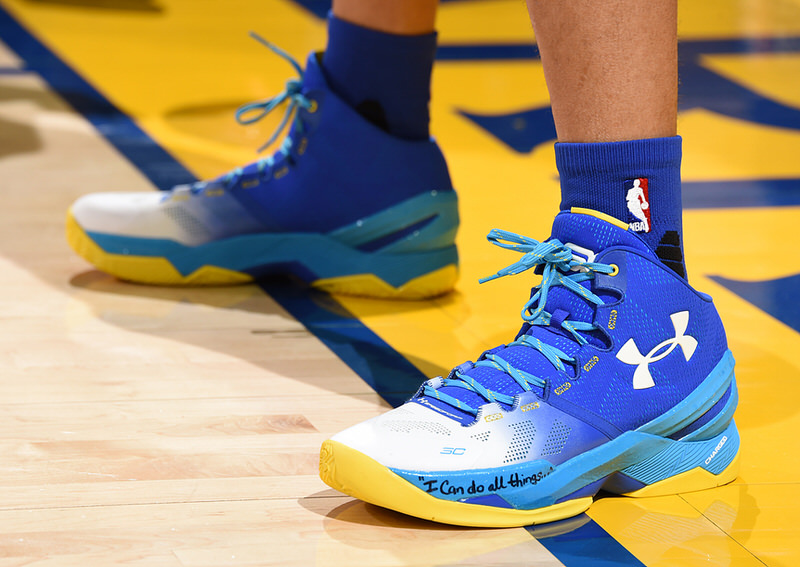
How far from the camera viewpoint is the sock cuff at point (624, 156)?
0.98 meters

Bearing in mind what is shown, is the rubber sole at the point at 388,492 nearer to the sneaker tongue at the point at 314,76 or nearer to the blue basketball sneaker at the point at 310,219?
the blue basketball sneaker at the point at 310,219

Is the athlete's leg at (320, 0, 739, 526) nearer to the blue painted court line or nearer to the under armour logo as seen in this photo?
the under armour logo

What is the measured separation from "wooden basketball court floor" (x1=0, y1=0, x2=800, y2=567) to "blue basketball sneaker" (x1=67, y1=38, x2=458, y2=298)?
0.14 ft

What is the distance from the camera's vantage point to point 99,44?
3451 mm

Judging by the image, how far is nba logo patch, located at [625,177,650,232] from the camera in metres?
0.99

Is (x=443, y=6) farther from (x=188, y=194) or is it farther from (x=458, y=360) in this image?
(x=458, y=360)

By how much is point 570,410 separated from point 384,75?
0.68m

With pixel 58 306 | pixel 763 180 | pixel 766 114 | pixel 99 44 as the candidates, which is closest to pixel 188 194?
pixel 58 306

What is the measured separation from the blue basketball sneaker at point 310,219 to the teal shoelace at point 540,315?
49 cm

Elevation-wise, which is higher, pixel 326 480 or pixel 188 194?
pixel 188 194

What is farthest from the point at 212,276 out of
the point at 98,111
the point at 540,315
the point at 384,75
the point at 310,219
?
the point at 98,111

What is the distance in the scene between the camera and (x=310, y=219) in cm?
154

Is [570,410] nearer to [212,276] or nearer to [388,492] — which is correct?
[388,492]

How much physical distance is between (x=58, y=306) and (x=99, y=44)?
7.14 feet
